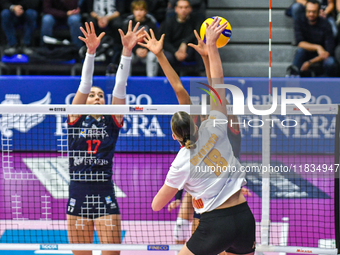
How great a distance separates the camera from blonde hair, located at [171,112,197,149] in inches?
138

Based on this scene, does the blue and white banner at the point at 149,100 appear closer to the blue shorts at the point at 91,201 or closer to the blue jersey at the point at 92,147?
the blue jersey at the point at 92,147

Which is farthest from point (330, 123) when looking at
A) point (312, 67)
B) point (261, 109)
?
point (261, 109)

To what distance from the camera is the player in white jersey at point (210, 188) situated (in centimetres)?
353

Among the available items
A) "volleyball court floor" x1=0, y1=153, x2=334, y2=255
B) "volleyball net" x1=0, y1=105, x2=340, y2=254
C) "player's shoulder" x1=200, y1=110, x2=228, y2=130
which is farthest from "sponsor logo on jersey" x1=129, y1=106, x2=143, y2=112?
"volleyball court floor" x1=0, y1=153, x2=334, y2=255

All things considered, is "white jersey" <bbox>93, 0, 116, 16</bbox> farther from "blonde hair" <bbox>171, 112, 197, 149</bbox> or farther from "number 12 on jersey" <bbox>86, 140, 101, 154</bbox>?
"blonde hair" <bbox>171, 112, 197, 149</bbox>

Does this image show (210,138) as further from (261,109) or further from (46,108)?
(46,108)

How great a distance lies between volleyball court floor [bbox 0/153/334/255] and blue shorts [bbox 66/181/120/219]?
312 mm

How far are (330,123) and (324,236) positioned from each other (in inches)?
142

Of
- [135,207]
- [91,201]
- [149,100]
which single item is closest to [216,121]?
[91,201]

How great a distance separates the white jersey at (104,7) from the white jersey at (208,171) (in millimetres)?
7288

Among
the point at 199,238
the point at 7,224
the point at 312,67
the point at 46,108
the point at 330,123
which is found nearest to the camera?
the point at 199,238

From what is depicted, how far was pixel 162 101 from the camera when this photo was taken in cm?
904

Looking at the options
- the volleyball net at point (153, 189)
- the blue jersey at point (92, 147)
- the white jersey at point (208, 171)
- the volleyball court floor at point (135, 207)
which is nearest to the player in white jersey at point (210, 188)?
the white jersey at point (208, 171)

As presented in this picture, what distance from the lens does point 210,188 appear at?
3602mm
